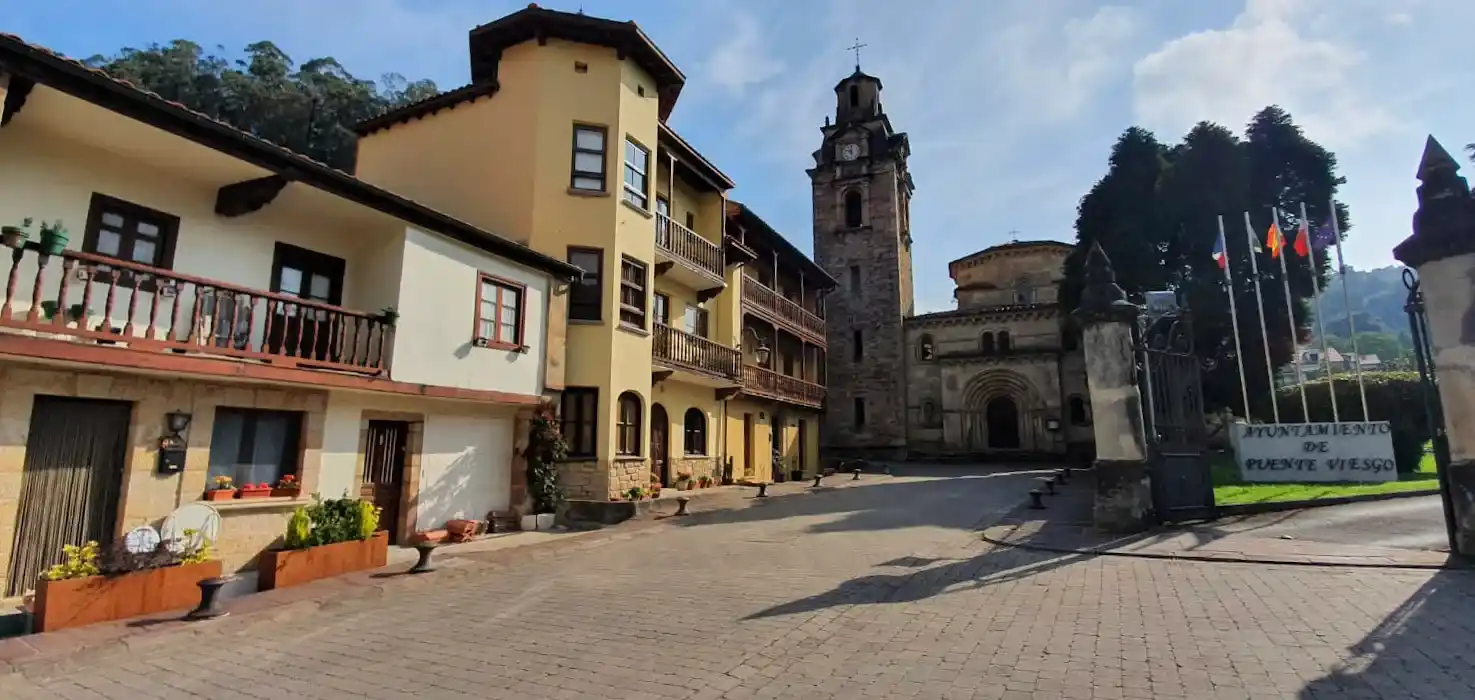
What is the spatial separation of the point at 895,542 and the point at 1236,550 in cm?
451

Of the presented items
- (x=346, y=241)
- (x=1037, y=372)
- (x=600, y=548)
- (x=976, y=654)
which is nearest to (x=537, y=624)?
(x=976, y=654)

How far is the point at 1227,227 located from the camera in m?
30.0

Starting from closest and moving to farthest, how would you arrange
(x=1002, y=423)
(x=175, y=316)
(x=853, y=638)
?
(x=853, y=638) < (x=175, y=316) < (x=1002, y=423)

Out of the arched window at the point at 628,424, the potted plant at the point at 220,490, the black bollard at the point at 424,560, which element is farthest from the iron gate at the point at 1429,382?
the potted plant at the point at 220,490

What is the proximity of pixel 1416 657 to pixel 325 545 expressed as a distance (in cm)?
1137

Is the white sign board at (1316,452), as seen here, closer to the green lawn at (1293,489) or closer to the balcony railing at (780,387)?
the green lawn at (1293,489)

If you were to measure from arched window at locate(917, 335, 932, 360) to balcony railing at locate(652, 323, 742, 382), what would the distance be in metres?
23.4

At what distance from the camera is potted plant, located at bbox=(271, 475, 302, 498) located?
9820 millimetres

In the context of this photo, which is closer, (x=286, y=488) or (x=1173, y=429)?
(x=286, y=488)

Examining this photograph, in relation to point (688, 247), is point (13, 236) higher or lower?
lower

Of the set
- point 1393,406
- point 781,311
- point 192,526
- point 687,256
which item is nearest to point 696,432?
point 687,256

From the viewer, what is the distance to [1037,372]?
130 feet

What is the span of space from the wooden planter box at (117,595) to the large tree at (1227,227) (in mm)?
29502

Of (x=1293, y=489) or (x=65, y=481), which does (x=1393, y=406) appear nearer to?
(x=1293, y=489)
